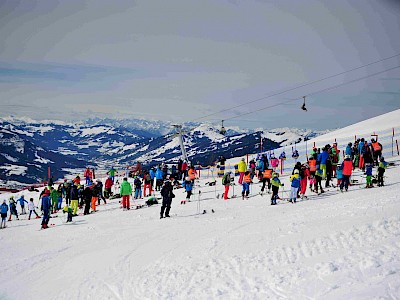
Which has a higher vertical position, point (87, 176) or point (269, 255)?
point (87, 176)

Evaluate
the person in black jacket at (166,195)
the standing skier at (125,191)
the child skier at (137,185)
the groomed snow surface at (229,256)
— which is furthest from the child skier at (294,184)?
the child skier at (137,185)

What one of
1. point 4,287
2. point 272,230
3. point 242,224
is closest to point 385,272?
point 272,230

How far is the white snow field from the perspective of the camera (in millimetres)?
7566

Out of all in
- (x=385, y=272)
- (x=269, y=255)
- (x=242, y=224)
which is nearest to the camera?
(x=385, y=272)

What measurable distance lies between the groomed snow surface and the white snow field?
2 centimetres

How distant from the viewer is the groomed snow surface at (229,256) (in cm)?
757

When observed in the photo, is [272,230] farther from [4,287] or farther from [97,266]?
[4,287]

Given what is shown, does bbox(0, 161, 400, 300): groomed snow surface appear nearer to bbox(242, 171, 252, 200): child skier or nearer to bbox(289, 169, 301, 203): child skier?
bbox(289, 169, 301, 203): child skier

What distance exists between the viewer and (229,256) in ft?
31.2

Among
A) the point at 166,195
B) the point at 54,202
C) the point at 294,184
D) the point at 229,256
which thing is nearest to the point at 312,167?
the point at 294,184

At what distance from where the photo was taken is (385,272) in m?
7.23

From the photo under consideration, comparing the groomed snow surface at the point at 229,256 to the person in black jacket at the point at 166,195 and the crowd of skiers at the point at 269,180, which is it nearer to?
the person in black jacket at the point at 166,195

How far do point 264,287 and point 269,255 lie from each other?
5.34 feet

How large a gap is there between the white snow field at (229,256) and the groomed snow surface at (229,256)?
2cm
